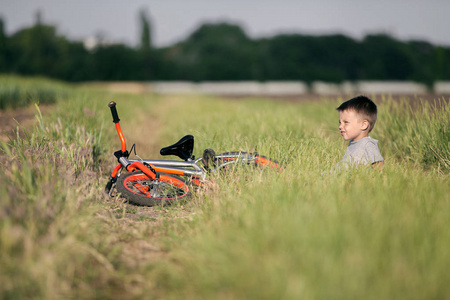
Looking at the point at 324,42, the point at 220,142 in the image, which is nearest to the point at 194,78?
the point at 324,42

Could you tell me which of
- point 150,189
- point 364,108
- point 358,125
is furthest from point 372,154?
point 150,189

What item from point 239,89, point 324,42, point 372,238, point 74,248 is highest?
point 324,42

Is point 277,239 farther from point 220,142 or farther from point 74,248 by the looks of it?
point 220,142

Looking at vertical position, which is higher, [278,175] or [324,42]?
[324,42]

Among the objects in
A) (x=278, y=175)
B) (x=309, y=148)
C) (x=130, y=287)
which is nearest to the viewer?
(x=130, y=287)

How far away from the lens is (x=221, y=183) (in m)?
3.05

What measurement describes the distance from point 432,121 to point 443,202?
2.21 m

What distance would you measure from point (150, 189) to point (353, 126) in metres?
2.21

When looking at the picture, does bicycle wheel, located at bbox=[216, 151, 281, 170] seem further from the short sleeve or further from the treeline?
the treeline

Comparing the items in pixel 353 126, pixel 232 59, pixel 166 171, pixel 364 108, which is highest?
pixel 232 59

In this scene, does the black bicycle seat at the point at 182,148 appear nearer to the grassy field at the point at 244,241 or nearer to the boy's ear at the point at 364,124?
the grassy field at the point at 244,241

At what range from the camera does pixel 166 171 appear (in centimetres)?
342

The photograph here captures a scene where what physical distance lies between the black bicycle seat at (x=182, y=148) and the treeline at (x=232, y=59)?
39.6 meters

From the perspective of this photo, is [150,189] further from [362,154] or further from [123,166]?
[362,154]
